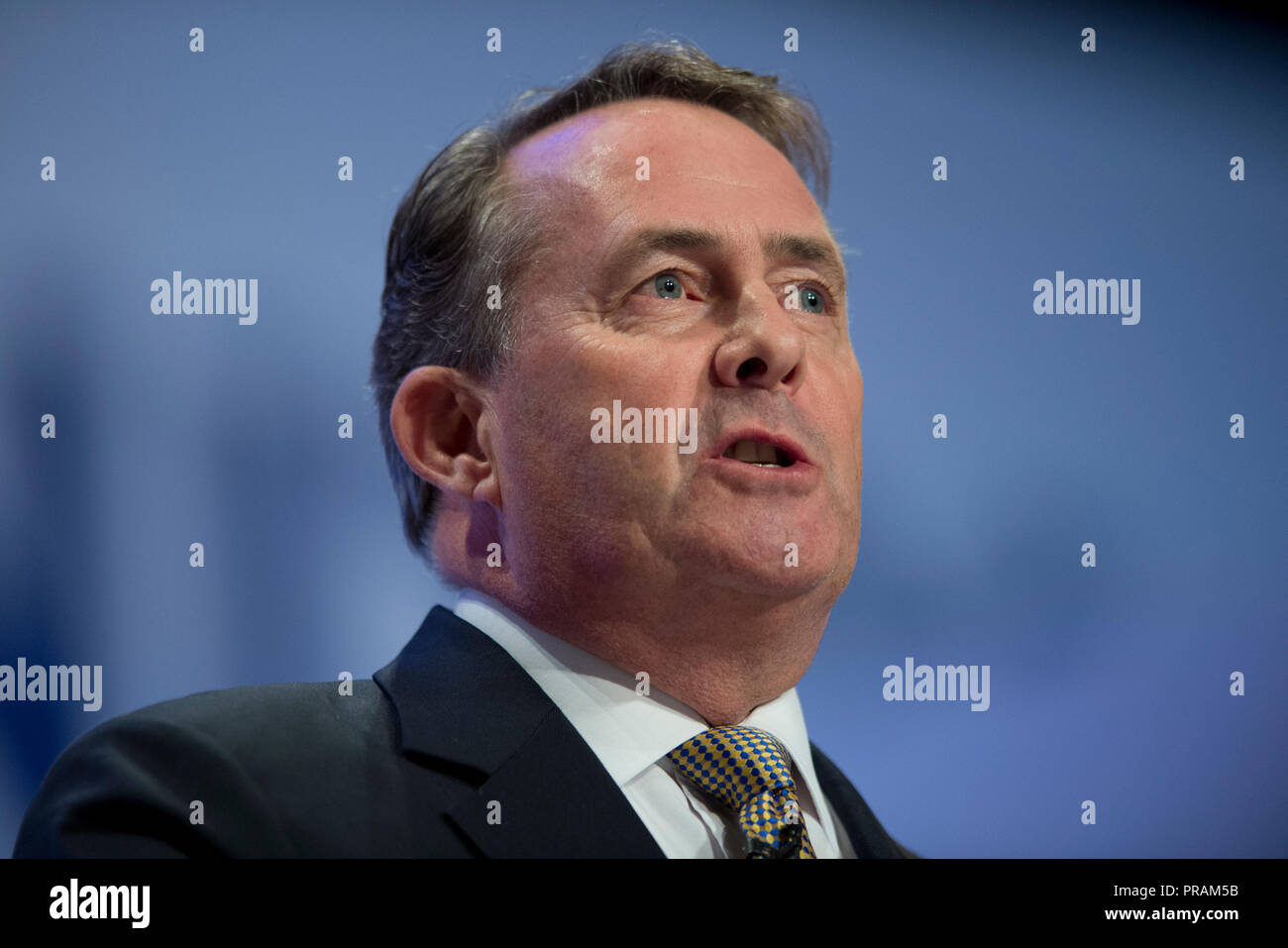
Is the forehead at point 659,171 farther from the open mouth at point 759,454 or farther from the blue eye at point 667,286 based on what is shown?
the open mouth at point 759,454

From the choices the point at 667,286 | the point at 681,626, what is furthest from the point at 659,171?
the point at 681,626

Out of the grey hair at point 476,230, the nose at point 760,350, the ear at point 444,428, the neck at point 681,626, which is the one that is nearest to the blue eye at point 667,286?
the nose at point 760,350

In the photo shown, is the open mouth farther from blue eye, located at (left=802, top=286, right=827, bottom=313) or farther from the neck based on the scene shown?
blue eye, located at (left=802, top=286, right=827, bottom=313)

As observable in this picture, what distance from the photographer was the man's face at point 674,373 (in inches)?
83.9

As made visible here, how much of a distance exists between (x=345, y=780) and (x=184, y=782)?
0.24 m

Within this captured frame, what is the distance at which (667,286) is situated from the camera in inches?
88.6

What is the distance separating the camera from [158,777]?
190cm

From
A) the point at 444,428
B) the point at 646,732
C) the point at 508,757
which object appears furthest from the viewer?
the point at 444,428

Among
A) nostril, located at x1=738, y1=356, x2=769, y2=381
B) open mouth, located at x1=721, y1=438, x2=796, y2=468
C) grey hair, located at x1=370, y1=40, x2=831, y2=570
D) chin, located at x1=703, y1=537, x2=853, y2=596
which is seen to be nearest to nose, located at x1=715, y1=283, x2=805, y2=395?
nostril, located at x1=738, y1=356, x2=769, y2=381

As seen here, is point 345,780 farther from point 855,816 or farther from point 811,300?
point 811,300

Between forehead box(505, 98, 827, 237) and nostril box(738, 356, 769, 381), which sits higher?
forehead box(505, 98, 827, 237)

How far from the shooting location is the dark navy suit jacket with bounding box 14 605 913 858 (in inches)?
74.2
